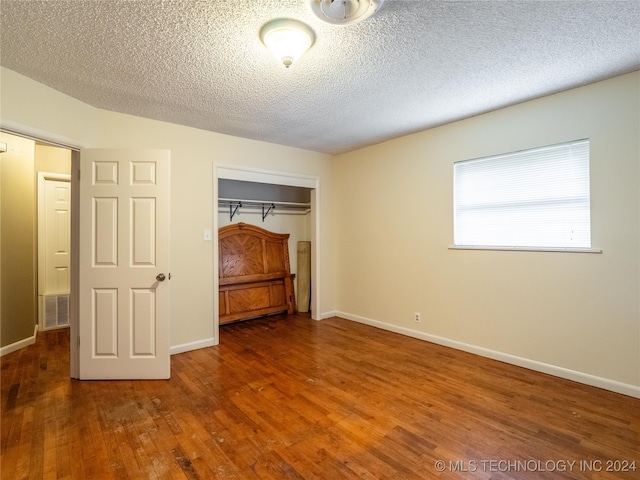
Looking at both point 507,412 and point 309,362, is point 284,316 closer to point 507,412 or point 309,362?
point 309,362

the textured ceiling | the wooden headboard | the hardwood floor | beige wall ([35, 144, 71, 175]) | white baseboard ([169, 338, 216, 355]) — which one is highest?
the textured ceiling

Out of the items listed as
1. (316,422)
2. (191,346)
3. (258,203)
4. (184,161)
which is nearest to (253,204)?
(258,203)

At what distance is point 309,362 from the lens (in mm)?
3160

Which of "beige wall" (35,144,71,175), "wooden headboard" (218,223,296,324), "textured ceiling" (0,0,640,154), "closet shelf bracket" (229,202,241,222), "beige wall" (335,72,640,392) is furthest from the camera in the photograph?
"closet shelf bracket" (229,202,241,222)

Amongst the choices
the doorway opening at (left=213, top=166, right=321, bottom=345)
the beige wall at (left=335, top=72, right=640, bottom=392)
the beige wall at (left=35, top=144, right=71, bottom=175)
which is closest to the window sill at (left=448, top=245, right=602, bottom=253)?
the beige wall at (left=335, top=72, right=640, bottom=392)

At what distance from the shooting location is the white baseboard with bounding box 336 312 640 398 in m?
2.46

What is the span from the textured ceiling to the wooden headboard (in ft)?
6.59

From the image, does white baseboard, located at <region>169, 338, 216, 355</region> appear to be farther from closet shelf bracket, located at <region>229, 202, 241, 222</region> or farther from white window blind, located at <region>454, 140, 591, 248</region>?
white window blind, located at <region>454, 140, 591, 248</region>

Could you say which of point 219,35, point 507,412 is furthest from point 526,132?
point 219,35

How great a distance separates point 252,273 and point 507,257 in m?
3.43

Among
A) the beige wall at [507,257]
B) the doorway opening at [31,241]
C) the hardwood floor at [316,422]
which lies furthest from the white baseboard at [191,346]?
the beige wall at [507,257]

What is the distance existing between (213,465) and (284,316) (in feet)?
10.8

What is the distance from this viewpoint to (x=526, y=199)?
9.77ft

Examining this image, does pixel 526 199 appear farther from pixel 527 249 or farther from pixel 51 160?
pixel 51 160
